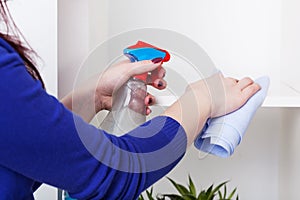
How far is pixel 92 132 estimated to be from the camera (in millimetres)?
457

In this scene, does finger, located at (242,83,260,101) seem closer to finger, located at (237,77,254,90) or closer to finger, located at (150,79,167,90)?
finger, located at (237,77,254,90)

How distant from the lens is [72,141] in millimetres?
431

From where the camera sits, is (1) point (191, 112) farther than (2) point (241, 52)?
No

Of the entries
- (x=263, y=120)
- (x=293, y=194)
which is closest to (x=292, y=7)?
(x=263, y=120)

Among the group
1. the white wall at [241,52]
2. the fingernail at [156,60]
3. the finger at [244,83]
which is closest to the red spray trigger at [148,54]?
the fingernail at [156,60]

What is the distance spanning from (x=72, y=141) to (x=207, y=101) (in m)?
0.21

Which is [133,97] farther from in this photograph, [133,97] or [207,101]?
[207,101]

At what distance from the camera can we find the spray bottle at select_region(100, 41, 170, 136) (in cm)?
65

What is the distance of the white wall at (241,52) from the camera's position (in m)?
1.28

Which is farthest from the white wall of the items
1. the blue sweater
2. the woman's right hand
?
the blue sweater

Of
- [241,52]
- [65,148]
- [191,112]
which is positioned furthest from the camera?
[241,52]

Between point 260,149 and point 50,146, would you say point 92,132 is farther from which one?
point 260,149

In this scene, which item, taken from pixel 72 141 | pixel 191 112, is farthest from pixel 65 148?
pixel 191 112

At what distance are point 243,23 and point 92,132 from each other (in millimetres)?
932
